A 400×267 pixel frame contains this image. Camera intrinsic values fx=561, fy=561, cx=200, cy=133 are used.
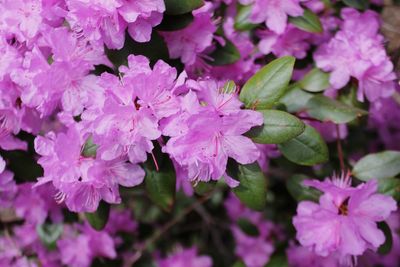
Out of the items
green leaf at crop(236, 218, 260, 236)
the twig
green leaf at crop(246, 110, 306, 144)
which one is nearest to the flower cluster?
green leaf at crop(246, 110, 306, 144)

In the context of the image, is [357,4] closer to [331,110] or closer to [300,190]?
[331,110]

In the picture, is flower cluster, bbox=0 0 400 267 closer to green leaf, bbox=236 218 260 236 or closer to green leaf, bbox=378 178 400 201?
green leaf, bbox=378 178 400 201

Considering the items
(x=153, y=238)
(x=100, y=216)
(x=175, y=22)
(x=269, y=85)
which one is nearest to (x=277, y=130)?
(x=269, y=85)

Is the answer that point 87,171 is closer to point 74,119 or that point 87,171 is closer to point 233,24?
point 74,119

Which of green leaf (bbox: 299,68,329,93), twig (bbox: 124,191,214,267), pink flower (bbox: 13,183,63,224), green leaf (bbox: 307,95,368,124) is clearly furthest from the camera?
twig (bbox: 124,191,214,267)

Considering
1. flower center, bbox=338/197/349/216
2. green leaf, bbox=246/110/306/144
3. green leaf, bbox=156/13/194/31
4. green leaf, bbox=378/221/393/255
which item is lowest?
green leaf, bbox=378/221/393/255

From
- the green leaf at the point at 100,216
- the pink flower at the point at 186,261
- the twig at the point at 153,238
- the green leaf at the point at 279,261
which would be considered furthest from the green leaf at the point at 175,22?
the pink flower at the point at 186,261

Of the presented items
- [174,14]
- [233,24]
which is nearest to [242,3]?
[233,24]
